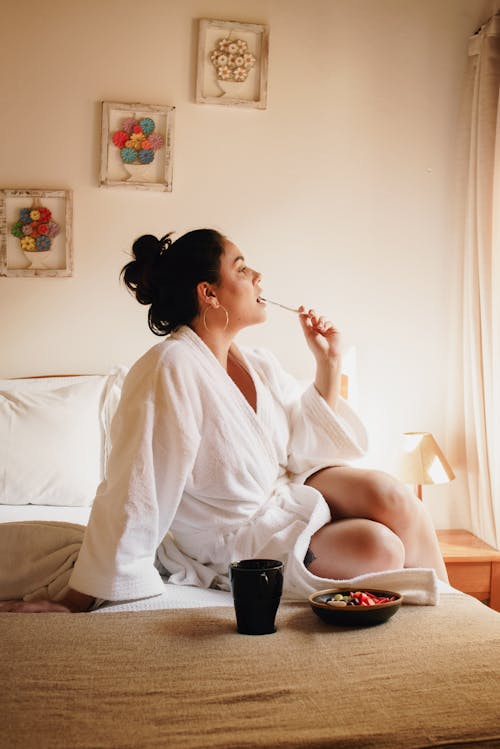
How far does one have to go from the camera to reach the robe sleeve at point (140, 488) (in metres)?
1.59

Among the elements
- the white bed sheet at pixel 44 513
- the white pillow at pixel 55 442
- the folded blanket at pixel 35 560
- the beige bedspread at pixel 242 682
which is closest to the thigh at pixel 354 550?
the beige bedspread at pixel 242 682

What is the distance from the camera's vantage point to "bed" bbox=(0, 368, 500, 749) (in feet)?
3.25

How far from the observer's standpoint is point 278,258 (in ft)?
10.2

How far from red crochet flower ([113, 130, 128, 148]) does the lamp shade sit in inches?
58.0

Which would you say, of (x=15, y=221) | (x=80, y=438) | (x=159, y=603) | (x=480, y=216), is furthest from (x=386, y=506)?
(x=15, y=221)

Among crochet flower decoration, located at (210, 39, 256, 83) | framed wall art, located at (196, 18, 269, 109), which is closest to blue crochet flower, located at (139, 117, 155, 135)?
framed wall art, located at (196, 18, 269, 109)

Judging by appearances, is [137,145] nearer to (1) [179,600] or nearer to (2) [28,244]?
(2) [28,244]

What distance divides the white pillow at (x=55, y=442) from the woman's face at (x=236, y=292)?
77cm

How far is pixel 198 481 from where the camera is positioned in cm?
183

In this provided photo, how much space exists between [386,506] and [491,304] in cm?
136

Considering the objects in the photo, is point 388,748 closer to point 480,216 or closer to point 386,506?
point 386,506

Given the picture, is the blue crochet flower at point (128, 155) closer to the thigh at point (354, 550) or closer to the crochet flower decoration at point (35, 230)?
the crochet flower decoration at point (35, 230)

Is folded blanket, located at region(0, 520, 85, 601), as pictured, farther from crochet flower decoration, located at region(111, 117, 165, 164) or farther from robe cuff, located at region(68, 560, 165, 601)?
crochet flower decoration, located at region(111, 117, 165, 164)

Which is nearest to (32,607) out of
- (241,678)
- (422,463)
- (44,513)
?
(241,678)
